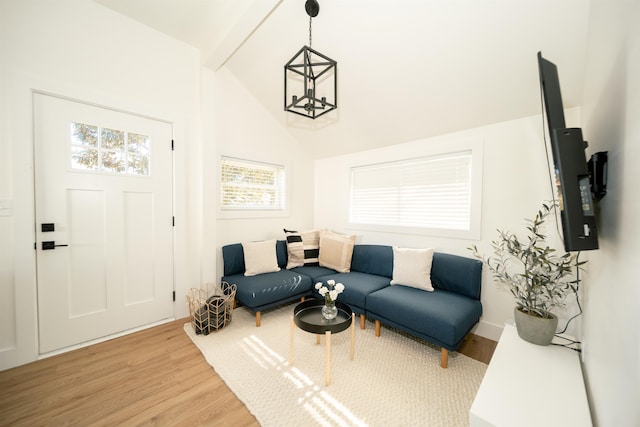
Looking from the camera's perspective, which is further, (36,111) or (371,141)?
(371,141)

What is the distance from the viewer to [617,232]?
0.87 metres

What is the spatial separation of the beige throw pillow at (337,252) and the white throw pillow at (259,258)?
69 centimetres

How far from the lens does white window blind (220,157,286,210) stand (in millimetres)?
3303

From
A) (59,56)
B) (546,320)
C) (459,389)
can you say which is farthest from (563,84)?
(59,56)

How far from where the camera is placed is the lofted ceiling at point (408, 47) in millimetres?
1753

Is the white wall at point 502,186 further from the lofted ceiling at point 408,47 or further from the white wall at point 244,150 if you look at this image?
the white wall at point 244,150

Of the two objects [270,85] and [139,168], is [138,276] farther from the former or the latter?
[270,85]

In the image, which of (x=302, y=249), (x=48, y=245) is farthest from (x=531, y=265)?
(x=48, y=245)

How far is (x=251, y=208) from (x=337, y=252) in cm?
143

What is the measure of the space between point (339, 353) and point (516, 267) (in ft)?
6.27

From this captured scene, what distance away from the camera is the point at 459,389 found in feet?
5.76

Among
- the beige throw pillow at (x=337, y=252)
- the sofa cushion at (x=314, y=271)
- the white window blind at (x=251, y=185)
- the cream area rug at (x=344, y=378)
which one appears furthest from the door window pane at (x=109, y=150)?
the beige throw pillow at (x=337, y=252)

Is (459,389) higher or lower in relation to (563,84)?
lower

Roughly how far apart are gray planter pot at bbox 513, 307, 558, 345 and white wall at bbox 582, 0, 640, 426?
294mm
